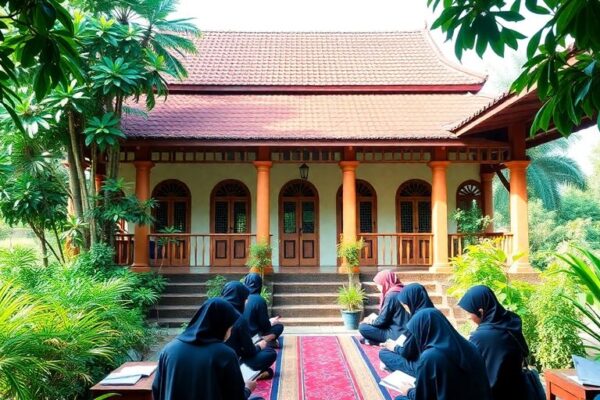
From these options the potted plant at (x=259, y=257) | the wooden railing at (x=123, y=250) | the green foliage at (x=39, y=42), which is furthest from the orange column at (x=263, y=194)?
the green foliage at (x=39, y=42)

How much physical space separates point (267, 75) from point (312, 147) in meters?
4.90

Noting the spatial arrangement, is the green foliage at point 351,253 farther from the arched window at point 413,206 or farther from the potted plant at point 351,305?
the arched window at point 413,206

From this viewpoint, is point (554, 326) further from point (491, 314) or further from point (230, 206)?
point (230, 206)

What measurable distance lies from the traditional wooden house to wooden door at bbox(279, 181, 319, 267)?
0.03 metres

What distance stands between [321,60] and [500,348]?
1358 centimetres

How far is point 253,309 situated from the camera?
20.9 ft

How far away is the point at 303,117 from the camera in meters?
12.0

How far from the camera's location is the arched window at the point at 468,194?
13.5 m

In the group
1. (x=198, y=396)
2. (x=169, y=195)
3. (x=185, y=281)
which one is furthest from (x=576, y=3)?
(x=169, y=195)

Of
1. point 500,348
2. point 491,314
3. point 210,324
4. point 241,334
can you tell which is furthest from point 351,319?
point 210,324

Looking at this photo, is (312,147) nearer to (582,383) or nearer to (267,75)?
(267,75)

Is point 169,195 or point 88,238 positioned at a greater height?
point 169,195

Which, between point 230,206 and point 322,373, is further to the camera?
point 230,206

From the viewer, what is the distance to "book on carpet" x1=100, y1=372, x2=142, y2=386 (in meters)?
3.97
